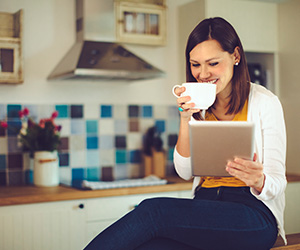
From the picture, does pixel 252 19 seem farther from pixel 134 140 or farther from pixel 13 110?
pixel 13 110

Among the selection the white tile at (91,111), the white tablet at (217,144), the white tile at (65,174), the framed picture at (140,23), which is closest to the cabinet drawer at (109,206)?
the white tile at (65,174)

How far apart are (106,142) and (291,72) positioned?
60.6 inches

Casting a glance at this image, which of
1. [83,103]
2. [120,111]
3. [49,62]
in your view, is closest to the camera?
[49,62]

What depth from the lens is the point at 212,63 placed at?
168 cm

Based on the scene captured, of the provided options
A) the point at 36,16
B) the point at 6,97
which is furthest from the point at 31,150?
the point at 36,16

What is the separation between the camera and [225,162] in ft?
4.54

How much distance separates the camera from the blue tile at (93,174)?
3.36 m

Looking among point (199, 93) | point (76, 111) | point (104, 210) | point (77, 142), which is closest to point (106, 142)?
point (77, 142)

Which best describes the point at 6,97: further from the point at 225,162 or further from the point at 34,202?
the point at 225,162

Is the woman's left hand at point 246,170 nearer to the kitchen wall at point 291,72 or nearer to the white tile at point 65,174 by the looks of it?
the white tile at point 65,174

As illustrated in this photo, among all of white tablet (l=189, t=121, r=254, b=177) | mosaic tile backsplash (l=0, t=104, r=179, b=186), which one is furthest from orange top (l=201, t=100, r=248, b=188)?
mosaic tile backsplash (l=0, t=104, r=179, b=186)

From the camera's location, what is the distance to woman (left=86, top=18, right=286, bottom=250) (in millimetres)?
1404

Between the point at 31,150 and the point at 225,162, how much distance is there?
194 centimetres

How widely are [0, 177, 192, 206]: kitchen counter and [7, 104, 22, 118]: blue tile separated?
1.60 ft
